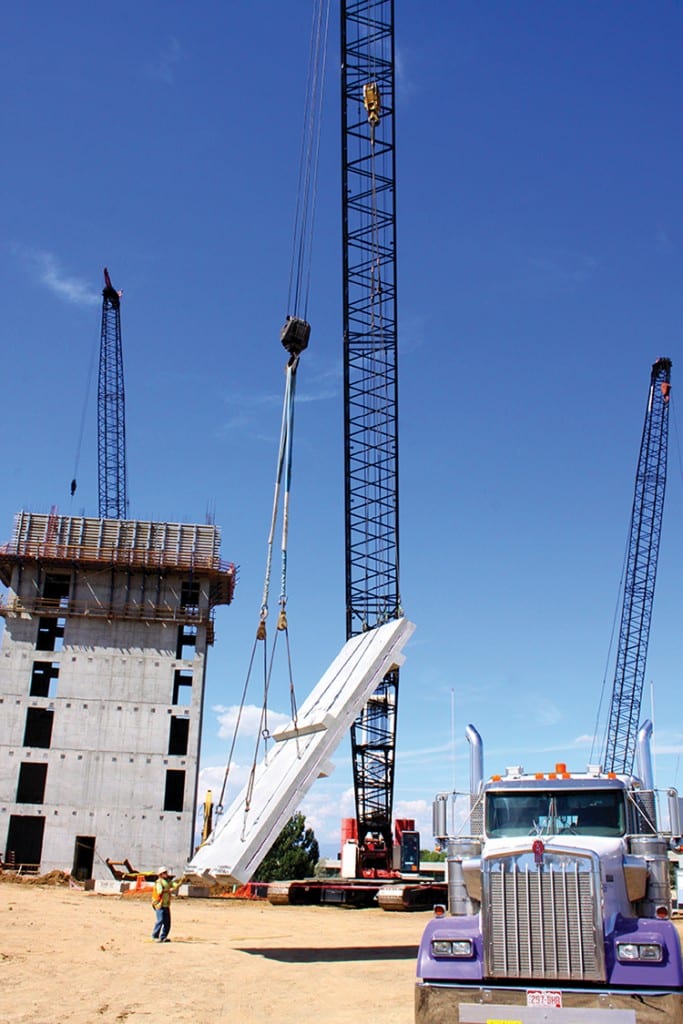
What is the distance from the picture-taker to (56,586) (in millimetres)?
61188

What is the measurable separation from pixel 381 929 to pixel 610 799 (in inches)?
649

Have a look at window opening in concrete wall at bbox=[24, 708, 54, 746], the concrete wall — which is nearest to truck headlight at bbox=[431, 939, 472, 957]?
the concrete wall

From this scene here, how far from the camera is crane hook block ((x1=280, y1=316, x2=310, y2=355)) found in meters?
23.8

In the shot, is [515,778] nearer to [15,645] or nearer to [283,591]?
[283,591]

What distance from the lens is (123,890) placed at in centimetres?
4147

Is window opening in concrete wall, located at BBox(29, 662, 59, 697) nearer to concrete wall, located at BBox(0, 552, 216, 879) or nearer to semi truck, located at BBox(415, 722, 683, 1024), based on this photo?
concrete wall, located at BBox(0, 552, 216, 879)

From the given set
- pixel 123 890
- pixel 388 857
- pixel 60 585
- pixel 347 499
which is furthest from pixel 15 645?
pixel 388 857

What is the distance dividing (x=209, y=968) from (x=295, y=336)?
15.1 meters

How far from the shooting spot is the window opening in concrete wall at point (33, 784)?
5625cm

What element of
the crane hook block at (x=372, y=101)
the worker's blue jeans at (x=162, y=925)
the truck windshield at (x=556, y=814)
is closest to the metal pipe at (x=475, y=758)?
the truck windshield at (x=556, y=814)

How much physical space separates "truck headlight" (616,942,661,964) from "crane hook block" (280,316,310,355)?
17.9 meters

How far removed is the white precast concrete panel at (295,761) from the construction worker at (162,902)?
77cm

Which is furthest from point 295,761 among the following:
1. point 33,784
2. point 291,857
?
point 291,857

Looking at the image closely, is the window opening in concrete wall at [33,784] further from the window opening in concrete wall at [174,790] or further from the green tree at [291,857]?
the green tree at [291,857]
